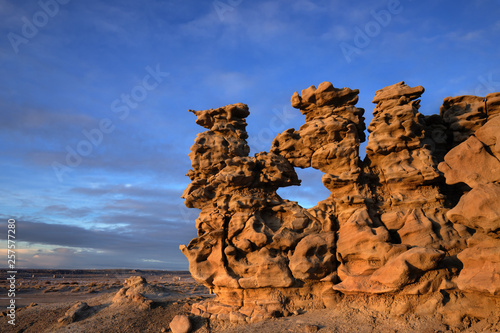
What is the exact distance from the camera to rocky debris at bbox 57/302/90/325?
610 inches

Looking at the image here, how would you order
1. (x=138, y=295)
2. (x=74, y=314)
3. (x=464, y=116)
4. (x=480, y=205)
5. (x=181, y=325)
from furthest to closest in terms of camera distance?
1. (x=138, y=295)
2. (x=74, y=314)
3. (x=464, y=116)
4. (x=181, y=325)
5. (x=480, y=205)

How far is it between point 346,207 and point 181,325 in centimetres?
798

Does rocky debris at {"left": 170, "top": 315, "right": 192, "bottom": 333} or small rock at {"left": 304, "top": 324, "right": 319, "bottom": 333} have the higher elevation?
small rock at {"left": 304, "top": 324, "right": 319, "bottom": 333}

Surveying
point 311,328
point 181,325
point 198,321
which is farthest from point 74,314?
point 311,328

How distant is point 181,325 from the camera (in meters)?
13.3

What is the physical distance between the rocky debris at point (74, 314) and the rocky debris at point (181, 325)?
17.5 ft

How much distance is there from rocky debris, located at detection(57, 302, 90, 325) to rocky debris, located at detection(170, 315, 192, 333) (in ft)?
17.5

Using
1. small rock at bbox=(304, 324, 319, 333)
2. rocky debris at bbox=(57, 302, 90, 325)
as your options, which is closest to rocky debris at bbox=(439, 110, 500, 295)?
small rock at bbox=(304, 324, 319, 333)

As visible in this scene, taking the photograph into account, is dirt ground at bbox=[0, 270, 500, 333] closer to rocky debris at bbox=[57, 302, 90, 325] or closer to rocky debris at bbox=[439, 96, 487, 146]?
rocky debris at bbox=[57, 302, 90, 325]

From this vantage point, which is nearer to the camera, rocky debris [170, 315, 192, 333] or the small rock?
the small rock

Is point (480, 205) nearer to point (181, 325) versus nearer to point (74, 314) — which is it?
point (181, 325)

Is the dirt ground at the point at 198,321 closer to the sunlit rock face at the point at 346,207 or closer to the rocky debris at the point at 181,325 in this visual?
the rocky debris at the point at 181,325

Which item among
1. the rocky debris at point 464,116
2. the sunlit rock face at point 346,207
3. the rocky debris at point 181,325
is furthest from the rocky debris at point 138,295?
the rocky debris at point 464,116

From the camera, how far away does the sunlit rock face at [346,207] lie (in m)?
10.7
